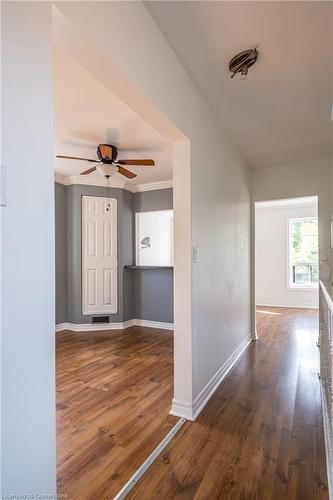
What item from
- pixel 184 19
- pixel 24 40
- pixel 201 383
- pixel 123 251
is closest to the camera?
pixel 24 40

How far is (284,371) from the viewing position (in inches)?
117

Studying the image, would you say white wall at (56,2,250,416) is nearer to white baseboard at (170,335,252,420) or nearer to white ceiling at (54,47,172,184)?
white baseboard at (170,335,252,420)

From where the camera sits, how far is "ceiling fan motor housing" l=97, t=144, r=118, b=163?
3.27 metres

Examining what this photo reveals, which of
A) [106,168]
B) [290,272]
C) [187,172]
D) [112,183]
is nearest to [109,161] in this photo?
[106,168]

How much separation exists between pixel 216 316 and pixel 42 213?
216 cm

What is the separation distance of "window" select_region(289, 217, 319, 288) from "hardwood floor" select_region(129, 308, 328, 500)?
14.0ft

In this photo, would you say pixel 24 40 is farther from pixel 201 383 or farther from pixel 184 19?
pixel 201 383

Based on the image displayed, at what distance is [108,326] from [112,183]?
2.52 m

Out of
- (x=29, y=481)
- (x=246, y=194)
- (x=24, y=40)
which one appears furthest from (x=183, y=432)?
(x=246, y=194)

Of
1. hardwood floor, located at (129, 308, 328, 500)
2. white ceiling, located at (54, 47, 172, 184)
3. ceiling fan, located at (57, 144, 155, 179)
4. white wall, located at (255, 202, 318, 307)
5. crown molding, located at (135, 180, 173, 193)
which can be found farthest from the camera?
white wall, located at (255, 202, 318, 307)

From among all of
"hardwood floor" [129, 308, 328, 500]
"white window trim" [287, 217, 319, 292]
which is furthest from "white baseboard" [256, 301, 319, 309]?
"hardwood floor" [129, 308, 328, 500]

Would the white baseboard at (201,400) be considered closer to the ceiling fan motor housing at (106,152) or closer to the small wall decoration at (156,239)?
the ceiling fan motor housing at (106,152)

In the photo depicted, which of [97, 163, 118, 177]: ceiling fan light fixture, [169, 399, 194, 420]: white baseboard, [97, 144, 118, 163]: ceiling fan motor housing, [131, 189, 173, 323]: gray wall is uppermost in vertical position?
[97, 144, 118, 163]: ceiling fan motor housing

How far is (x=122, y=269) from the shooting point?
4.93 m
